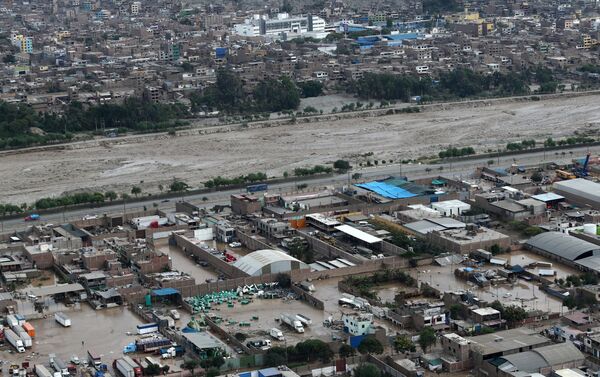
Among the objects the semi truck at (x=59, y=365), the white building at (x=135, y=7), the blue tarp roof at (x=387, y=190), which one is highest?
the white building at (x=135, y=7)

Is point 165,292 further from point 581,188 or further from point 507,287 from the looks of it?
point 581,188

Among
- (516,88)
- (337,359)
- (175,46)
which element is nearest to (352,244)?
(337,359)

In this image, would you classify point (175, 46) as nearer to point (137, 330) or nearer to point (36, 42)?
point (36, 42)

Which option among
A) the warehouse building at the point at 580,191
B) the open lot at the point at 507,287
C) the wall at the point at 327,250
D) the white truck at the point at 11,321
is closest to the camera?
the white truck at the point at 11,321

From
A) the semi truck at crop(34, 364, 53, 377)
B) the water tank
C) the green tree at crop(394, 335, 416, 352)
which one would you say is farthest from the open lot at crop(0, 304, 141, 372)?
the water tank

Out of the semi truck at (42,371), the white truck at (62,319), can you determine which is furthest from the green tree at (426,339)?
the white truck at (62,319)

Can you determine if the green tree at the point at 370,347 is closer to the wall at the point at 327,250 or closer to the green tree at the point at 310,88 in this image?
the wall at the point at 327,250

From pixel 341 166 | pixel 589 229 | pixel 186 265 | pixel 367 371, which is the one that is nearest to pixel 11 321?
pixel 186 265
